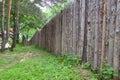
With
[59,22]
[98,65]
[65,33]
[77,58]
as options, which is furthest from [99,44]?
[59,22]

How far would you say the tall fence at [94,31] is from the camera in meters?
3.76

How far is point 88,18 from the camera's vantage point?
16.3 ft

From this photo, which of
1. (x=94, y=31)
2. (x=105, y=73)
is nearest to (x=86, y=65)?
(x=94, y=31)

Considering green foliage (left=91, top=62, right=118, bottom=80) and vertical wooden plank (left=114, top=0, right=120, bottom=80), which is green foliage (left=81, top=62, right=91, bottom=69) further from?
vertical wooden plank (left=114, top=0, right=120, bottom=80)

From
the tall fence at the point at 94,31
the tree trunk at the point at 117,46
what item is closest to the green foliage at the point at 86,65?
the tall fence at the point at 94,31

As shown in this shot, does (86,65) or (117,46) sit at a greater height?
(117,46)

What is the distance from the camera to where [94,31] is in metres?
4.57

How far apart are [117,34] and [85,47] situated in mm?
1372

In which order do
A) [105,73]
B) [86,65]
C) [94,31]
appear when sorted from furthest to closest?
[86,65]
[94,31]
[105,73]

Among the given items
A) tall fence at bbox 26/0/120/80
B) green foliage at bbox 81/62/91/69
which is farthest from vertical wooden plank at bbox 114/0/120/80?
green foliage at bbox 81/62/91/69

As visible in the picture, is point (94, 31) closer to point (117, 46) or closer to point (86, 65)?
point (86, 65)

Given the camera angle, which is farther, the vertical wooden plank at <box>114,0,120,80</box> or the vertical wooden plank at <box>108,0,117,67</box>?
the vertical wooden plank at <box>108,0,117,67</box>

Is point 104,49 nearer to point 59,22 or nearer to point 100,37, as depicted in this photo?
point 100,37

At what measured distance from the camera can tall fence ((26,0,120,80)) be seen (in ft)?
12.3
